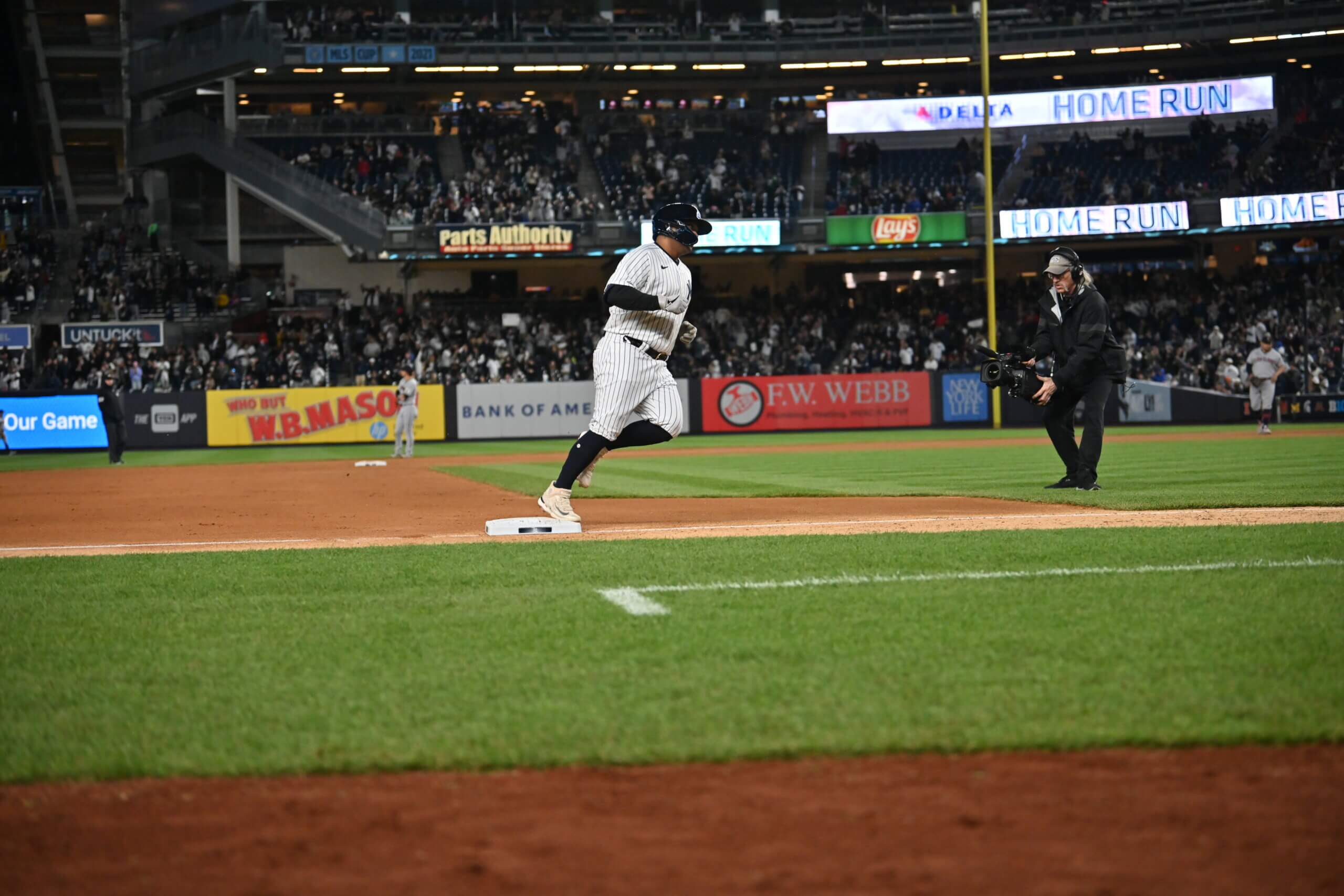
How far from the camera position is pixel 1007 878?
2.76 m

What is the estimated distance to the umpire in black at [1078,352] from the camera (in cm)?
1156

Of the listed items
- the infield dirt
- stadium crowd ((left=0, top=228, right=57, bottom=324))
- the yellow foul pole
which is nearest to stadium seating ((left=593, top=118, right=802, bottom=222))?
the yellow foul pole

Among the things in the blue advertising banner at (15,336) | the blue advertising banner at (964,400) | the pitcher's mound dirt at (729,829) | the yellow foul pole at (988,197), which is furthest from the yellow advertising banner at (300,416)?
the pitcher's mound dirt at (729,829)

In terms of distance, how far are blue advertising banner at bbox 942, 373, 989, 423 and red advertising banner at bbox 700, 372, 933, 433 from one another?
56 cm

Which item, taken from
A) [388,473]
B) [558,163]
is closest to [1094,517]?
[388,473]

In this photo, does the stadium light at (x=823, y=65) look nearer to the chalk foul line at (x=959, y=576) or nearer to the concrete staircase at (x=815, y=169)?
the concrete staircase at (x=815, y=169)

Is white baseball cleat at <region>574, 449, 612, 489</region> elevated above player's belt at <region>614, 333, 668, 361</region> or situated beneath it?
situated beneath

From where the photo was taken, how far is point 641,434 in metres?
9.68

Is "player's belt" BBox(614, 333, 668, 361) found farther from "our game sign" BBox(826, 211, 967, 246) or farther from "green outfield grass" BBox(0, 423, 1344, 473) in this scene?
"our game sign" BBox(826, 211, 967, 246)

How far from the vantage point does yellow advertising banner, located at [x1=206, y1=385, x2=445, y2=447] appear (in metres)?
36.5

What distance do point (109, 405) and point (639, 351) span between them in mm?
20111

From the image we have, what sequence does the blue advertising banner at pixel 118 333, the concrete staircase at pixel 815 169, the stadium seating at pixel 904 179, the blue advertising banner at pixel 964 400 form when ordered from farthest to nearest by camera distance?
the concrete staircase at pixel 815 169 → the stadium seating at pixel 904 179 → the blue advertising banner at pixel 118 333 → the blue advertising banner at pixel 964 400

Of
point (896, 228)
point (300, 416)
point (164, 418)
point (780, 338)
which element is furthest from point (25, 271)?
point (896, 228)

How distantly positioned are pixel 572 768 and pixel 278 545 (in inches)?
246
